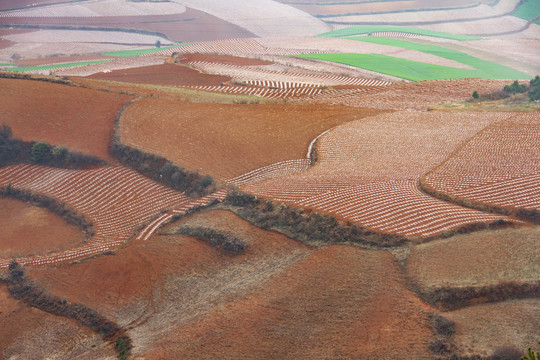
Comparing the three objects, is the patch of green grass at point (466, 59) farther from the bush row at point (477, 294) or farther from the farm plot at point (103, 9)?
the bush row at point (477, 294)

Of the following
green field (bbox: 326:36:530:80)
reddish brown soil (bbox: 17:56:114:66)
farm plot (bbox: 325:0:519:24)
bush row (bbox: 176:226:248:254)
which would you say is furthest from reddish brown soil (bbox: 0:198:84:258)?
farm plot (bbox: 325:0:519:24)

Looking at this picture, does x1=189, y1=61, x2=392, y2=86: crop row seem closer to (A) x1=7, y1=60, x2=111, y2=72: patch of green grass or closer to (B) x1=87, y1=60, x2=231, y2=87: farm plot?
(B) x1=87, y1=60, x2=231, y2=87: farm plot

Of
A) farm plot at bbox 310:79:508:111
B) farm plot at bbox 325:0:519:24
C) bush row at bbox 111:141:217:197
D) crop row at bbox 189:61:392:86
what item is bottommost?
bush row at bbox 111:141:217:197

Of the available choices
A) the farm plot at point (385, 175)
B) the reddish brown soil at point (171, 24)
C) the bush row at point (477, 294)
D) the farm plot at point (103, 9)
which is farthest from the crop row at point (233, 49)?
the bush row at point (477, 294)

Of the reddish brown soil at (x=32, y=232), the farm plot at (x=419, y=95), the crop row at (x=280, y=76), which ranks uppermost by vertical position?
the farm plot at (x=419, y=95)

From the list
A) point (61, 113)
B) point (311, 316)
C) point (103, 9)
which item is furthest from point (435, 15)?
point (311, 316)

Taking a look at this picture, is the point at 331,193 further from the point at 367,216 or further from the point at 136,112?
the point at 136,112
